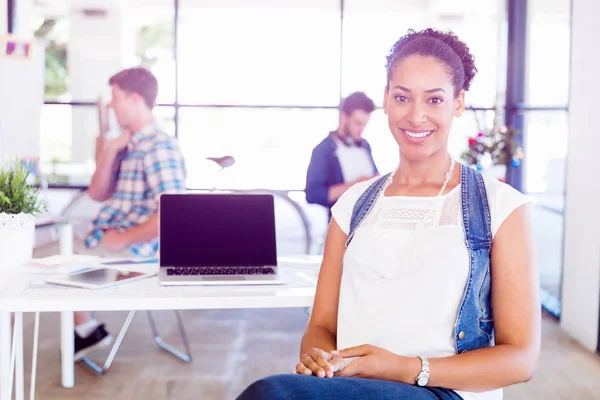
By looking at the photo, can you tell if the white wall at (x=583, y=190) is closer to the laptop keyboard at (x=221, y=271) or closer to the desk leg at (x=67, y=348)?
the laptop keyboard at (x=221, y=271)

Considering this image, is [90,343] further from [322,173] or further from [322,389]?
[322,389]

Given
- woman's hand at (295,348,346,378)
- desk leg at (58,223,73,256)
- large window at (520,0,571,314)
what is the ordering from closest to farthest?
woman's hand at (295,348,346,378)
desk leg at (58,223,73,256)
large window at (520,0,571,314)

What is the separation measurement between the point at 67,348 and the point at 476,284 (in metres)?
2.37

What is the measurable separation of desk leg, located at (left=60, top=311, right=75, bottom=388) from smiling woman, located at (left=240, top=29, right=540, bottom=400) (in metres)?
1.94

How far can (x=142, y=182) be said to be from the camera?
3537 mm

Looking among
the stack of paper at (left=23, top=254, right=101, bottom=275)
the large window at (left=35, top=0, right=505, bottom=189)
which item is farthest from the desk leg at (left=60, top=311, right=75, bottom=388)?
the large window at (left=35, top=0, right=505, bottom=189)

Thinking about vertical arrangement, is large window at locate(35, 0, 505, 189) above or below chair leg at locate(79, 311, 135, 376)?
above

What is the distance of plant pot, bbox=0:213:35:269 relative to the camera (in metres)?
2.39

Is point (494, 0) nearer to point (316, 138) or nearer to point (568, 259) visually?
point (316, 138)

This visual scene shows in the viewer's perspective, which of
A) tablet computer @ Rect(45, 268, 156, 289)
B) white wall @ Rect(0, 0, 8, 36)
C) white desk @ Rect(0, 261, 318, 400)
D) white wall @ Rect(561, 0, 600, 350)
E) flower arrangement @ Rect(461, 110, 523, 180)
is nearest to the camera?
white desk @ Rect(0, 261, 318, 400)

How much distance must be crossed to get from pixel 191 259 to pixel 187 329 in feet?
7.18

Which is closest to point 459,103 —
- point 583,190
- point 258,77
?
point 583,190

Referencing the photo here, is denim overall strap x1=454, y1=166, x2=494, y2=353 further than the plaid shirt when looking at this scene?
No

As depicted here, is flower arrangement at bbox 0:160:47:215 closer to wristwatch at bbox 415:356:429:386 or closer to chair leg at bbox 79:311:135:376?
chair leg at bbox 79:311:135:376
